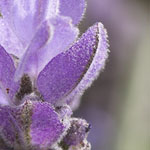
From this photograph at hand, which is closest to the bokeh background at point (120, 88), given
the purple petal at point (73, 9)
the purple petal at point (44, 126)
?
the purple petal at point (73, 9)

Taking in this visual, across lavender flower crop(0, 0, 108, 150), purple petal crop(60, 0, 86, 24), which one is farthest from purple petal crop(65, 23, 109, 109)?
purple petal crop(60, 0, 86, 24)

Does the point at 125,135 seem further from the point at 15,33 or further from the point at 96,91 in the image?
the point at 15,33

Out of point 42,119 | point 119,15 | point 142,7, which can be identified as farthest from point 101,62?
point 142,7

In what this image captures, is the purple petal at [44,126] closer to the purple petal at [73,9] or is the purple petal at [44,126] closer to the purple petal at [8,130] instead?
the purple petal at [8,130]

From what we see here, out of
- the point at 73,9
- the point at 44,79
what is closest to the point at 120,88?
the point at 73,9

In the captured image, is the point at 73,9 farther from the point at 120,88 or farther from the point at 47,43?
the point at 120,88

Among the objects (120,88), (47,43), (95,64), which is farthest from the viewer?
(120,88)

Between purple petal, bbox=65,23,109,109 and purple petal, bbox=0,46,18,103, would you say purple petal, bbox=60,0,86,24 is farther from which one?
purple petal, bbox=0,46,18,103
